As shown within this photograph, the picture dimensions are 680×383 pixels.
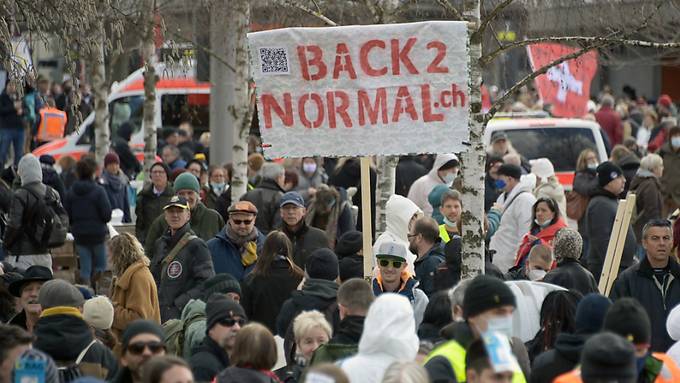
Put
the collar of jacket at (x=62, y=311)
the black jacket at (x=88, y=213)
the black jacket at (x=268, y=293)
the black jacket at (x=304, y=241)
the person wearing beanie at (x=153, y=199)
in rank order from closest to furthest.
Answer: the collar of jacket at (x=62, y=311)
the black jacket at (x=268, y=293)
the black jacket at (x=304, y=241)
the person wearing beanie at (x=153, y=199)
the black jacket at (x=88, y=213)

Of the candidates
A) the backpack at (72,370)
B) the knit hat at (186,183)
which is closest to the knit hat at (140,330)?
the backpack at (72,370)

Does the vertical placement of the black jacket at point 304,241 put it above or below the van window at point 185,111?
below

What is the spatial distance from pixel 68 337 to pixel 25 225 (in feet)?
19.7

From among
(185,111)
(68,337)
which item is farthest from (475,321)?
(185,111)

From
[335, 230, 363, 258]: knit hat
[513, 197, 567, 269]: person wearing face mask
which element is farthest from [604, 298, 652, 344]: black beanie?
[513, 197, 567, 269]: person wearing face mask

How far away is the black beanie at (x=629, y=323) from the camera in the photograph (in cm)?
657

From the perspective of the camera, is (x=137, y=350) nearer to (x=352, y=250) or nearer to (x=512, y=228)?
(x=352, y=250)

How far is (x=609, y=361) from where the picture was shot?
233 inches

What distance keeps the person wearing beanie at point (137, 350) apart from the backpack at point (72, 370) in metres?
0.43

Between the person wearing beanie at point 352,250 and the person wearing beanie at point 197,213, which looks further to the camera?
the person wearing beanie at point 197,213

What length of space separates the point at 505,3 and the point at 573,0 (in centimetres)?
252

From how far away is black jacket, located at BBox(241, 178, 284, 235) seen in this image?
14219 millimetres

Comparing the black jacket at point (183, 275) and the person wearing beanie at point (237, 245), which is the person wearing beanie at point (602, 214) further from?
the black jacket at point (183, 275)

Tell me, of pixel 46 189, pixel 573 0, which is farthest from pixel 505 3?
pixel 46 189
